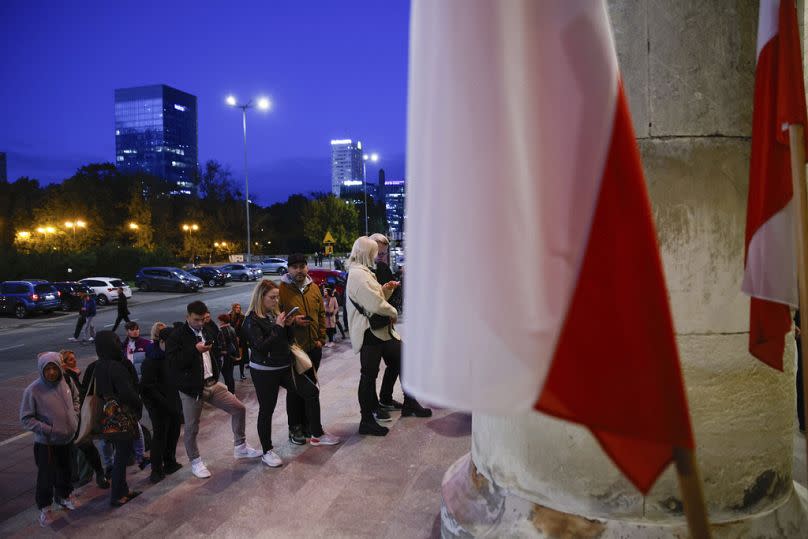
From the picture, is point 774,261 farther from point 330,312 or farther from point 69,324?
point 69,324

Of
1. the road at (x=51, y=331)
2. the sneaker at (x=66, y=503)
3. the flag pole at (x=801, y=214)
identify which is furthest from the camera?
the road at (x=51, y=331)

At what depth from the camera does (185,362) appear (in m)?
6.10

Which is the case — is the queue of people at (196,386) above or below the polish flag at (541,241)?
below

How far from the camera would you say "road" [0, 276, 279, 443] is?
11.6 m

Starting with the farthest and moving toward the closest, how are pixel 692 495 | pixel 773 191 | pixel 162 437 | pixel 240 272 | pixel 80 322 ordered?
pixel 240 272, pixel 80 322, pixel 162 437, pixel 773 191, pixel 692 495

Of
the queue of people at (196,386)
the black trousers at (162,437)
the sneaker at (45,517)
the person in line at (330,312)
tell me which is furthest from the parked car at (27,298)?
the sneaker at (45,517)

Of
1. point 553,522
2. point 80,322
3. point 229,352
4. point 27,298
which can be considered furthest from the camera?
point 27,298

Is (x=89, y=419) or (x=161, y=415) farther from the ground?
(x=89, y=419)

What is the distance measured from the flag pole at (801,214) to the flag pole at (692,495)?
746 millimetres

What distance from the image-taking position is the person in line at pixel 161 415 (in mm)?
6414

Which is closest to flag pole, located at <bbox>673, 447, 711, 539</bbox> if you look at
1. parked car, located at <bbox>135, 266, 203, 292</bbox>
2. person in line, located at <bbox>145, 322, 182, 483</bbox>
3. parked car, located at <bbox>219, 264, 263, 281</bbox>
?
person in line, located at <bbox>145, 322, 182, 483</bbox>

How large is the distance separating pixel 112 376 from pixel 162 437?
0.97 metres

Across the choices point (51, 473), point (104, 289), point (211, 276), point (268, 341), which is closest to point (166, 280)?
point (211, 276)

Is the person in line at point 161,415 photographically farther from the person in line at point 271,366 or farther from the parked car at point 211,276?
the parked car at point 211,276
